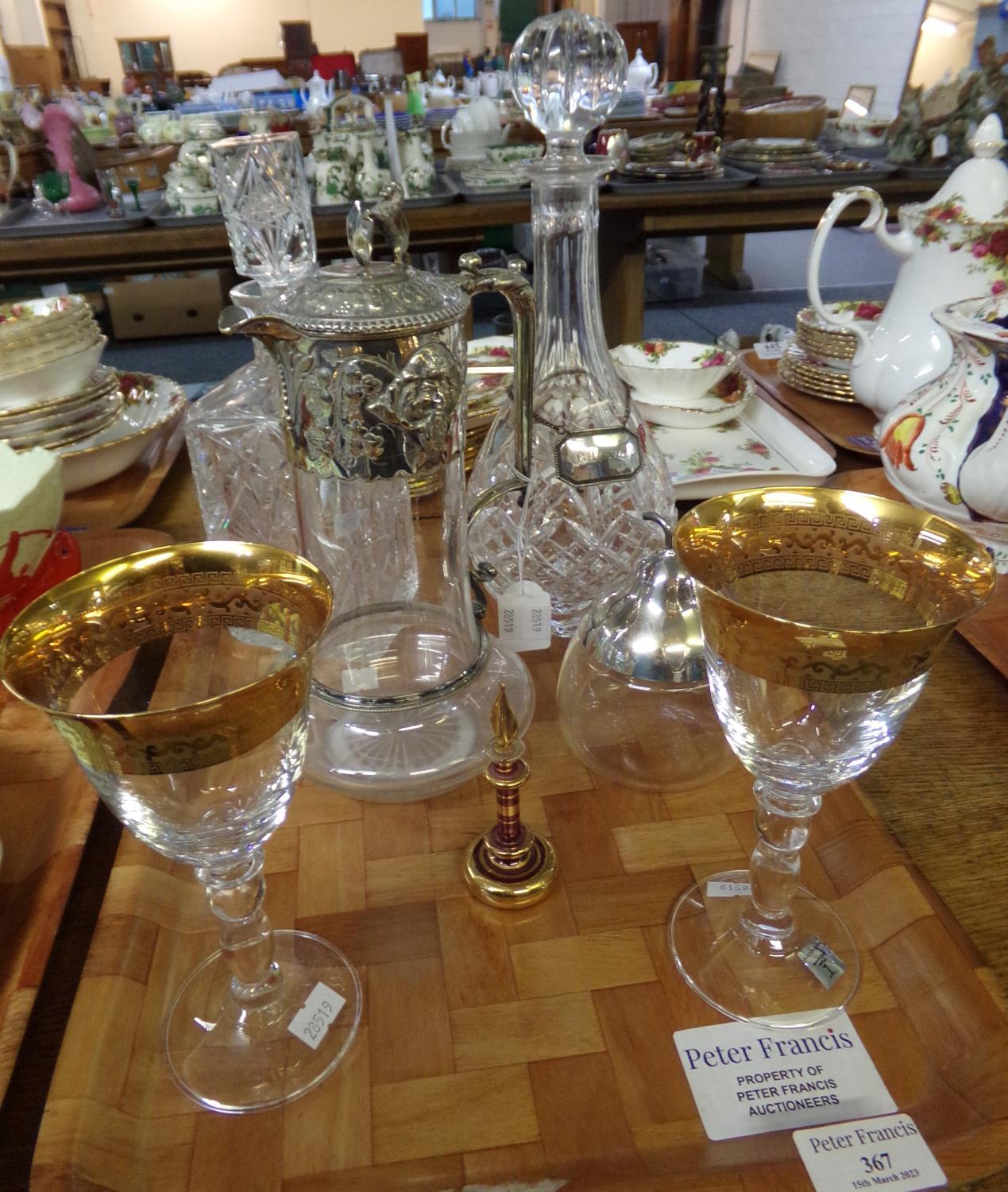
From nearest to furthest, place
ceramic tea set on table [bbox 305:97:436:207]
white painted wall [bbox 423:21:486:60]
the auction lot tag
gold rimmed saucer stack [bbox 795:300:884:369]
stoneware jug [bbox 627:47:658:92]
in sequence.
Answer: gold rimmed saucer stack [bbox 795:300:884:369] < the auction lot tag < ceramic tea set on table [bbox 305:97:436:207] < stoneware jug [bbox 627:47:658:92] < white painted wall [bbox 423:21:486:60]

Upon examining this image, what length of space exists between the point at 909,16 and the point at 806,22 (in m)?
0.65

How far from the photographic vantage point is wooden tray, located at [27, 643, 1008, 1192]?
0.29 metres

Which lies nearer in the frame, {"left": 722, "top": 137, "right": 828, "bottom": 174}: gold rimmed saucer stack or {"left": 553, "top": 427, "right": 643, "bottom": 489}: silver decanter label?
{"left": 553, "top": 427, "right": 643, "bottom": 489}: silver decanter label

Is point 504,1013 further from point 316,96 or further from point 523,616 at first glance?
point 316,96

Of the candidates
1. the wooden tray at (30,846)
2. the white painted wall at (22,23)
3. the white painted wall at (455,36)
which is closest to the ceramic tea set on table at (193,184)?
the wooden tray at (30,846)

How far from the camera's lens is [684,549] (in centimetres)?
33

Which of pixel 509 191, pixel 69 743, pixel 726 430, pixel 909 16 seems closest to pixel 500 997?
pixel 69 743

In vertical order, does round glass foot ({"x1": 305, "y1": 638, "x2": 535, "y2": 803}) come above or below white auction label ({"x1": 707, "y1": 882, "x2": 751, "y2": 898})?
above

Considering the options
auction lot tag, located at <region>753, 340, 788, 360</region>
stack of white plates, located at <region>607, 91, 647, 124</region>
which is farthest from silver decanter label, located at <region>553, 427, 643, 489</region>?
stack of white plates, located at <region>607, 91, 647, 124</region>

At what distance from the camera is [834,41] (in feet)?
9.99

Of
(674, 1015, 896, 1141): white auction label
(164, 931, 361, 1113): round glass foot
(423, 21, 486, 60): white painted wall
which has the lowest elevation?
(164, 931, 361, 1113): round glass foot

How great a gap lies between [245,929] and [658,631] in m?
0.22

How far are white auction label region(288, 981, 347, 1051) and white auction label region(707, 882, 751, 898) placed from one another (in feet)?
0.52

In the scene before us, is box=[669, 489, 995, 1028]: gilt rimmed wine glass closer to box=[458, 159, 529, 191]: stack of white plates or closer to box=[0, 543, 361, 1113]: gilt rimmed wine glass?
box=[0, 543, 361, 1113]: gilt rimmed wine glass
